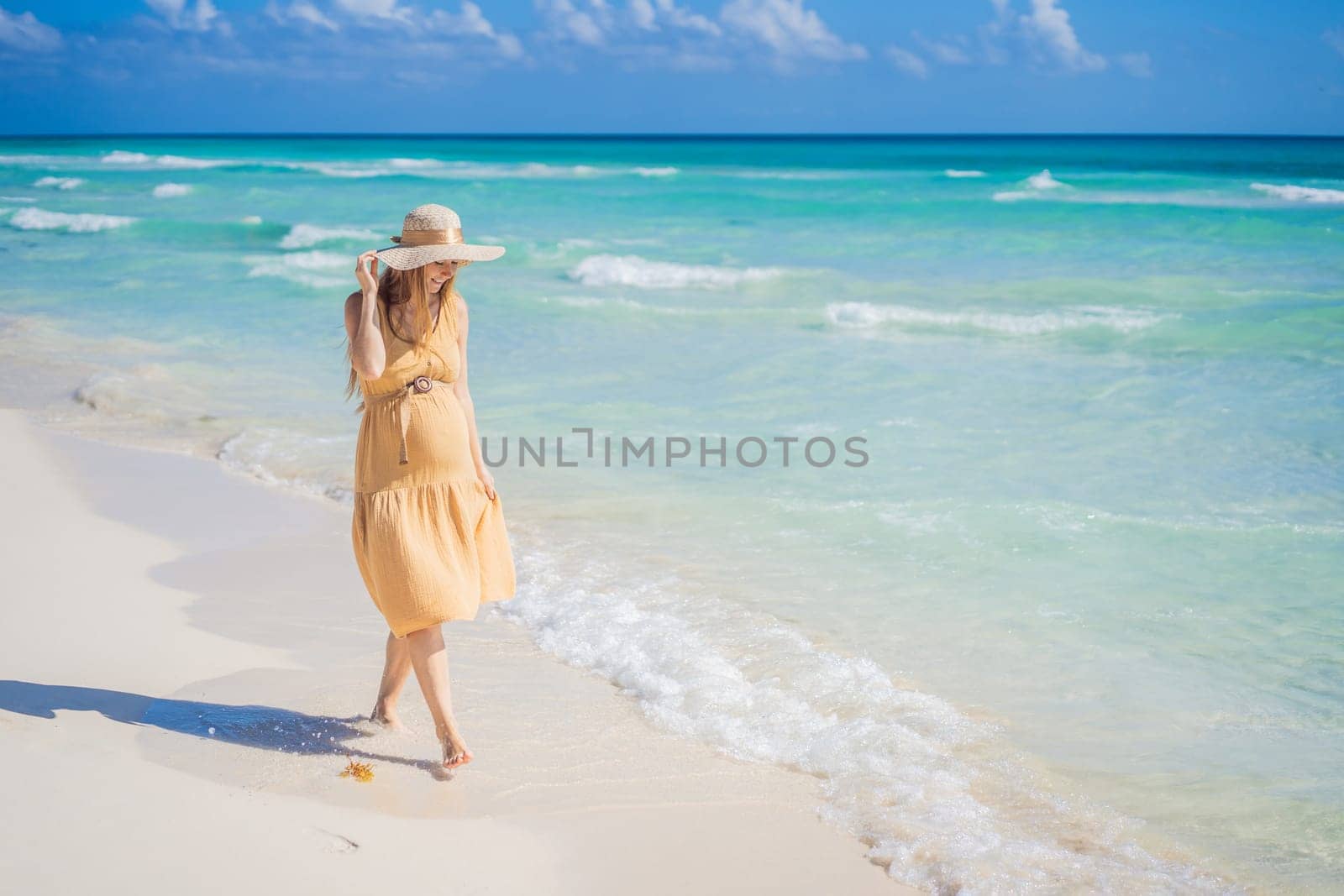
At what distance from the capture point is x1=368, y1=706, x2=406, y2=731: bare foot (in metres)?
3.82

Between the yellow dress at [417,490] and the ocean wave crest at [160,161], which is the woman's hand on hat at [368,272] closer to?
the yellow dress at [417,490]

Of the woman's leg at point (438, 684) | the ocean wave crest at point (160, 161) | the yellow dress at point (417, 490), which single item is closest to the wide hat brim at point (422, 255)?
the yellow dress at point (417, 490)

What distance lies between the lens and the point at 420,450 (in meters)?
3.44

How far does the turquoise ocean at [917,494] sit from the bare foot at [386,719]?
92 cm

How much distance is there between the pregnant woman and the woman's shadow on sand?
0.40 m

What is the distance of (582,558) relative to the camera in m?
5.78

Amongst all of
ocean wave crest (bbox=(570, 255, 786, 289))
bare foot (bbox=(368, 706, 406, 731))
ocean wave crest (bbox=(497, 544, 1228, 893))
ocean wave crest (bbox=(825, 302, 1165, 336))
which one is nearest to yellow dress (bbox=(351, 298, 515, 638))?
bare foot (bbox=(368, 706, 406, 731))

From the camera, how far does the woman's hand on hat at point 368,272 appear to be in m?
3.20

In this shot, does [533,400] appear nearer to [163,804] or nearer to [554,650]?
[554,650]

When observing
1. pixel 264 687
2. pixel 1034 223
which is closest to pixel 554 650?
pixel 264 687

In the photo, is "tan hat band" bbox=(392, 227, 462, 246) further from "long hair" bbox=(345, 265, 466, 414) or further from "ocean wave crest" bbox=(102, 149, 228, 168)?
"ocean wave crest" bbox=(102, 149, 228, 168)

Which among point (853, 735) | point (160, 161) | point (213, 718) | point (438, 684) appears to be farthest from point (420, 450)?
point (160, 161)

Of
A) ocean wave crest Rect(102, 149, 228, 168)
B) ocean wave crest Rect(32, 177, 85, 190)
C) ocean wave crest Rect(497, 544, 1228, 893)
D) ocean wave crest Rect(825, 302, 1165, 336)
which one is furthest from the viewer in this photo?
ocean wave crest Rect(102, 149, 228, 168)

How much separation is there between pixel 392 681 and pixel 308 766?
0.38 metres
